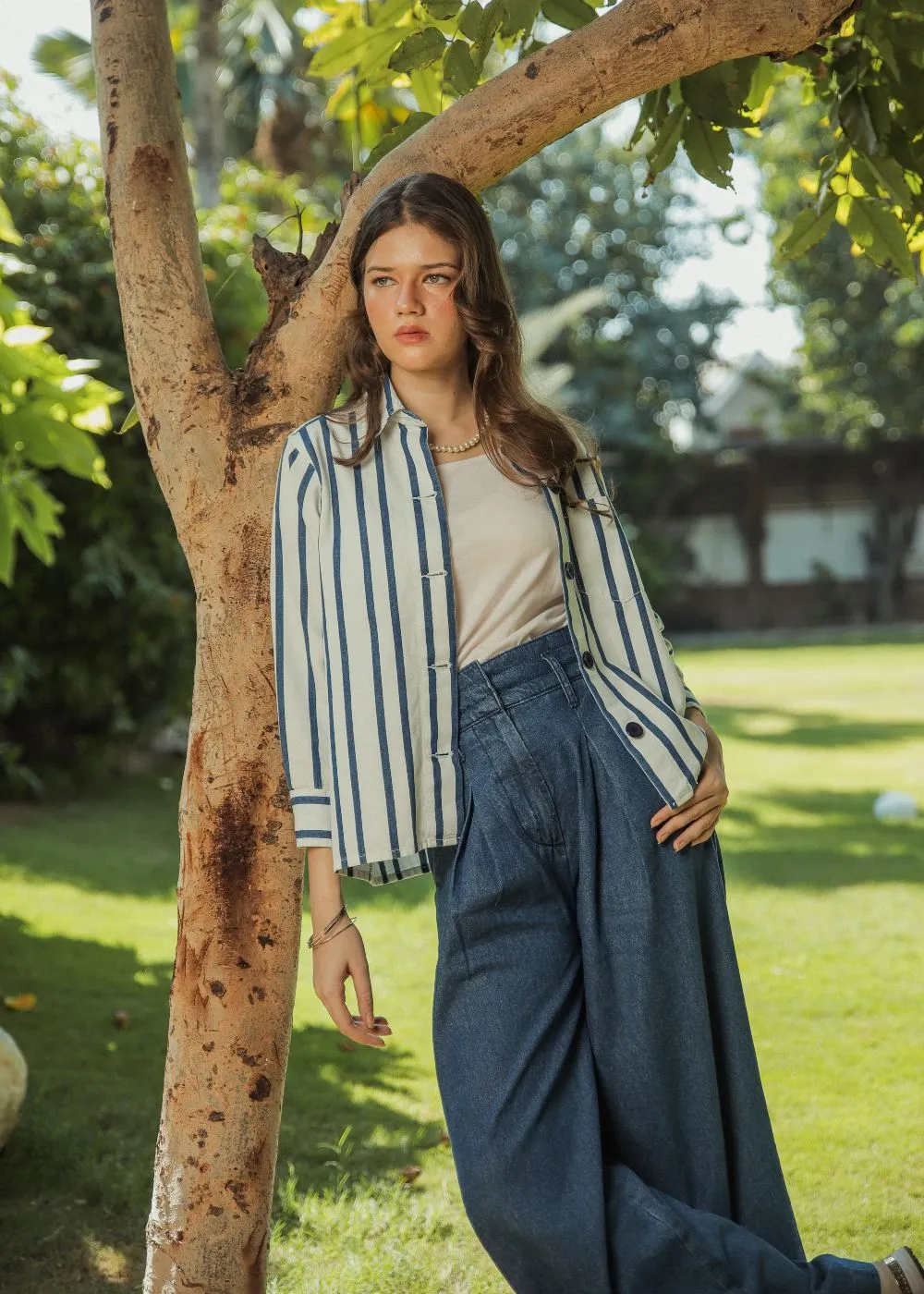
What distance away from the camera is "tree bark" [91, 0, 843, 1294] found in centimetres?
236

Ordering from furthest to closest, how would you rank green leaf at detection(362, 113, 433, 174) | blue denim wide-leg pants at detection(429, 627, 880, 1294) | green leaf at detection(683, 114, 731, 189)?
green leaf at detection(683, 114, 731, 189) → green leaf at detection(362, 113, 433, 174) → blue denim wide-leg pants at detection(429, 627, 880, 1294)

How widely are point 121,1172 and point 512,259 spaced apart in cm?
2553

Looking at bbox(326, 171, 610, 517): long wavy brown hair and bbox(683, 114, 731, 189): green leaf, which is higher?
bbox(683, 114, 731, 189): green leaf

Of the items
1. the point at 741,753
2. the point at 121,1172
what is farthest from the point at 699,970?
the point at 741,753

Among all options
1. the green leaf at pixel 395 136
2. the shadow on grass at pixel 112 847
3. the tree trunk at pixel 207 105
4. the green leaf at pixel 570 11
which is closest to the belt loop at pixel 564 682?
the green leaf at pixel 395 136

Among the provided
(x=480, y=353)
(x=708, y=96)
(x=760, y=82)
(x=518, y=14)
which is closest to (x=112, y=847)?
(x=760, y=82)

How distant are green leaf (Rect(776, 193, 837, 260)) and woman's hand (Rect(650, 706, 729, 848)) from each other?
169cm

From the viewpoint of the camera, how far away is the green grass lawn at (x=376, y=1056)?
10.7 ft

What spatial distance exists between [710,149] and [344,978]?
2.00 metres

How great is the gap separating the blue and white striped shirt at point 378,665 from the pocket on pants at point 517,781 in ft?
0.17

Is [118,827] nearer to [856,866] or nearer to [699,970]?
[856,866]

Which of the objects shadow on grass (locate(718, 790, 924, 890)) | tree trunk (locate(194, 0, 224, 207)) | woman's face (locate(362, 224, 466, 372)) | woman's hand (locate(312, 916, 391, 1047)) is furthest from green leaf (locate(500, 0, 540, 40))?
tree trunk (locate(194, 0, 224, 207))

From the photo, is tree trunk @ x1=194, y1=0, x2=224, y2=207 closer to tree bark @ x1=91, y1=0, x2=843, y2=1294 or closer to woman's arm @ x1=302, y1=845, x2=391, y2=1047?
tree bark @ x1=91, y1=0, x2=843, y2=1294

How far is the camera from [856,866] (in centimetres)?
721
